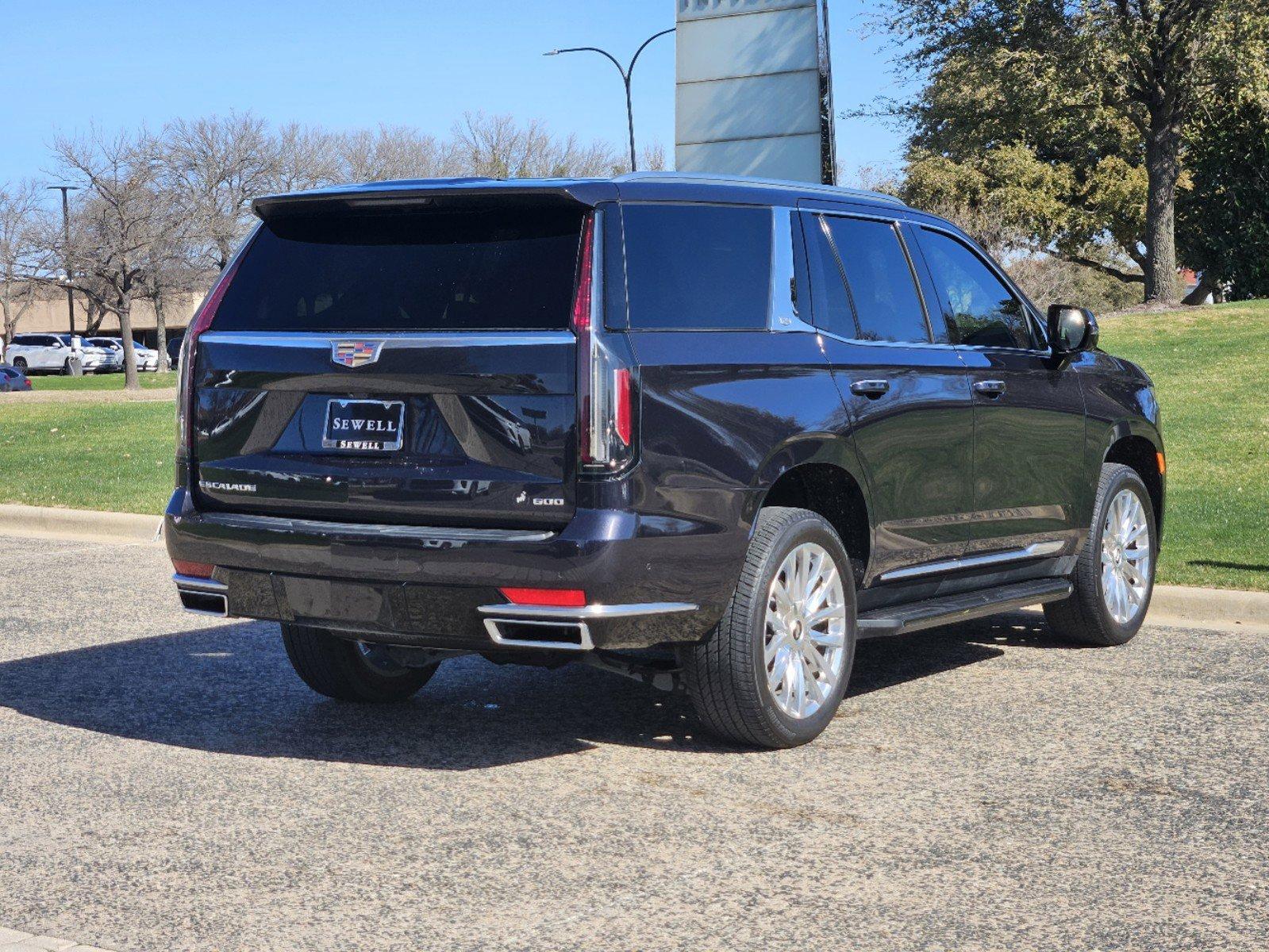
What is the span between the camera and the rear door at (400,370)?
16.4 ft

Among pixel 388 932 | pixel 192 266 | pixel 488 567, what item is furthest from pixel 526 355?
pixel 192 266

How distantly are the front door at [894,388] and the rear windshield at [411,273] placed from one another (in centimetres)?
122

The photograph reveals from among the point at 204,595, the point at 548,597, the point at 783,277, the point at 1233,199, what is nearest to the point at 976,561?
the point at 783,277

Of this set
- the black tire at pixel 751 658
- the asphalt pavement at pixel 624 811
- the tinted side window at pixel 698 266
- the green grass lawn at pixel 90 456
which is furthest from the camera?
the green grass lawn at pixel 90 456

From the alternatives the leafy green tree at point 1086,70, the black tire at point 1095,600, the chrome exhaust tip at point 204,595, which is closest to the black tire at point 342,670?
the chrome exhaust tip at point 204,595

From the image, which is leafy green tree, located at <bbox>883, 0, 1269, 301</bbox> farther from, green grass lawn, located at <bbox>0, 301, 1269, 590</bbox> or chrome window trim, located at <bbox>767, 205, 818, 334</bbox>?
chrome window trim, located at <bbox>767, 205, 818, 334</bbox>

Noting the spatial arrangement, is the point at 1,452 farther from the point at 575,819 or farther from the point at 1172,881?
the point at 1172,881

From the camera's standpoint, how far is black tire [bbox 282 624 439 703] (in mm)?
6355

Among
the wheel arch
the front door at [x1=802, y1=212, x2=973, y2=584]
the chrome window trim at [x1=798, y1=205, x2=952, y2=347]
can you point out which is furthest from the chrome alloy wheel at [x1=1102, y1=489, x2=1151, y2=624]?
the wheel arch

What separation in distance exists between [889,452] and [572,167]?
66404 mm

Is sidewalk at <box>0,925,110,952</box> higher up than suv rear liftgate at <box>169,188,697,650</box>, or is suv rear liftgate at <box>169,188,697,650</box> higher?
suv rear liftgate at <box>169,188,697,650</box>

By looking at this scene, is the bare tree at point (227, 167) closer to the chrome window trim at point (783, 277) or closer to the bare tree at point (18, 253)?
the bare tree at point (18, 253)

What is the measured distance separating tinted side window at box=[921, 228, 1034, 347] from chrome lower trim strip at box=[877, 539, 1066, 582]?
0.91 metres

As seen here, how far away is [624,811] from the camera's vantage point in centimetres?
A: 501
